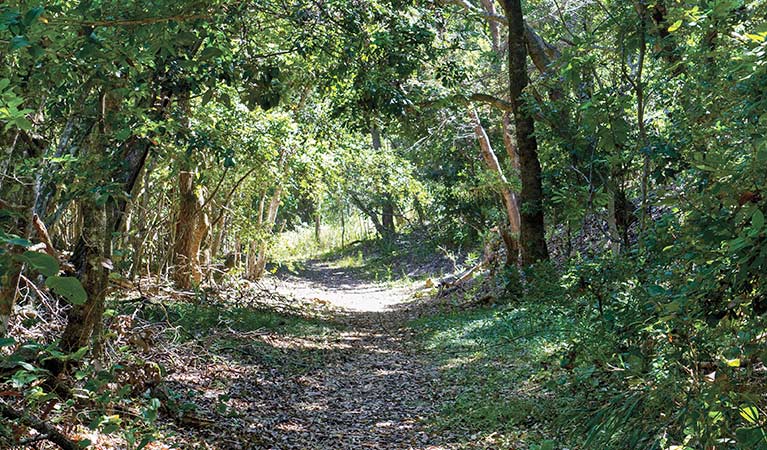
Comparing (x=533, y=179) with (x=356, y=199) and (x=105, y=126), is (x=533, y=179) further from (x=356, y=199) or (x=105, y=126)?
(x=356, y=199)

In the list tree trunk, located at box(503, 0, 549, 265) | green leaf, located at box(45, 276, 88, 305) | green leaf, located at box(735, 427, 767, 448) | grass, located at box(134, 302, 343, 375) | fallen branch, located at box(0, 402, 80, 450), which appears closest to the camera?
green leaf, located at box(45, 276, 88, 305)

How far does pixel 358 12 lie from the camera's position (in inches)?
262

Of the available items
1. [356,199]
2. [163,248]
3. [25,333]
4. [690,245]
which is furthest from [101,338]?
[356,199]

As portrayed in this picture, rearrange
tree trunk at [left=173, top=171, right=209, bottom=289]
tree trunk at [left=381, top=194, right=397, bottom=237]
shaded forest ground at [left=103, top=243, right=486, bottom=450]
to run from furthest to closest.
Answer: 1. tree trunk at [left=381, top=194, right=397, bottom=237]
2. tree trunk at [left=173, top=171, right=209, bottom=289]
3. shaded forest ground at [left=103, top=243, right=486, bottom=450]

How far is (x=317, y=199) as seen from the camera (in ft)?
47.8

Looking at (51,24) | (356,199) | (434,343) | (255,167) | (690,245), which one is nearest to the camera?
(51,24)

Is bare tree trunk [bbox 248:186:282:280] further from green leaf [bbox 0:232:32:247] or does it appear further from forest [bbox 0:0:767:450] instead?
green leaf [bbox 0:232:32:247]

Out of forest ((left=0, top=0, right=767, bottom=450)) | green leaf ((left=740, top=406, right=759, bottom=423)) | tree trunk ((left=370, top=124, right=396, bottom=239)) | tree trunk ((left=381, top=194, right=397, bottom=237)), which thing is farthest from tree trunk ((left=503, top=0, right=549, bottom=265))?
tree trunk ((left=381, top=194, right=397, bottom=237))

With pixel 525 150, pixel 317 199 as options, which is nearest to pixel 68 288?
pixel 525 150

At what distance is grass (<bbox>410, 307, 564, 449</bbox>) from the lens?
18.0 ft

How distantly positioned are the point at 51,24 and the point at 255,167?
27.3 ft

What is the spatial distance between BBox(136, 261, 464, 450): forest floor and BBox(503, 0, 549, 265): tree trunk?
2.68m

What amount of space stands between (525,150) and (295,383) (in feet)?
18.3

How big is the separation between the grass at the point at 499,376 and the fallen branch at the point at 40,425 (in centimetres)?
259
